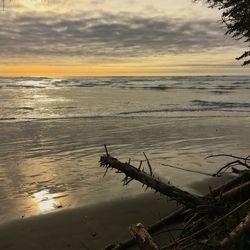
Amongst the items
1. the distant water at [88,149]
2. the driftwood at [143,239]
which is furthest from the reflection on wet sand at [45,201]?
the driftwood at [143,239]

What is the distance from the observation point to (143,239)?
3.47 m

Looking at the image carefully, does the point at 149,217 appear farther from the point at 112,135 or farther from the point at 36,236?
the point at 112,135

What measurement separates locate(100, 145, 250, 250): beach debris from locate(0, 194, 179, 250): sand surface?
78 cm

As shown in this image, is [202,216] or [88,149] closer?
[202,216]

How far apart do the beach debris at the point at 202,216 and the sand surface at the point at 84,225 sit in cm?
78

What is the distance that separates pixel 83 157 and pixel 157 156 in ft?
5.94

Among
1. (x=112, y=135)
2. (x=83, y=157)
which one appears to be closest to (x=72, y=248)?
(x=83, y=157)

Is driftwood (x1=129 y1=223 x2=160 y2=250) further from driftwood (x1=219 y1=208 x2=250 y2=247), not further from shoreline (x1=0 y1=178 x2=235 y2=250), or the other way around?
shoreline (x1=0 y1=178 x2=235 y2=250)

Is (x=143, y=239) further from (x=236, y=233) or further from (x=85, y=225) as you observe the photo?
(x=85, y=225)

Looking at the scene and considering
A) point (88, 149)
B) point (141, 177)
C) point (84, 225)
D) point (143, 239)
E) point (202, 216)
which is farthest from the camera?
point (88, 149)

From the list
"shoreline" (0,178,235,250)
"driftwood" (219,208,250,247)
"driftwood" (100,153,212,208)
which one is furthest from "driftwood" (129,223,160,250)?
"shoreline" (0,178,235,250)

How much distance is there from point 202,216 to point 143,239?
121 centimetres

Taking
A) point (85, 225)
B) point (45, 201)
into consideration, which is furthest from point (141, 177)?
point (45, 201)

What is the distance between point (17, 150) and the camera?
11.7 meters
